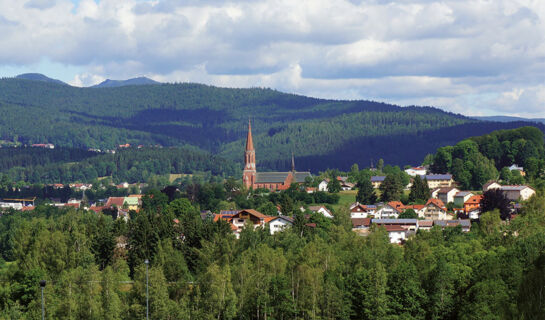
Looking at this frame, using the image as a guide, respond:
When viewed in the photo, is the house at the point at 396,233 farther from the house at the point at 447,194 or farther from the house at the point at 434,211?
the house at the point at 447,194

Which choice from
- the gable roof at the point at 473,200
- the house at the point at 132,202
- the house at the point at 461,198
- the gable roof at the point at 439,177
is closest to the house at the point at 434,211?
the gable roof at the point at 473,200

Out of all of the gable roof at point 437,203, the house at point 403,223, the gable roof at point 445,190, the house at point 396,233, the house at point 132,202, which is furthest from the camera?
the house at point 132,202

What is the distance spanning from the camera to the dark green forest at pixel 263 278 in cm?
6431

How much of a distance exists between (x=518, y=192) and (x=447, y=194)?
48.6ft

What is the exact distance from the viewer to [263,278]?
67312 millimetres

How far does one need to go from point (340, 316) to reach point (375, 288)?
3.28 m

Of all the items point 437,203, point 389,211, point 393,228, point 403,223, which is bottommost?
point 389,211

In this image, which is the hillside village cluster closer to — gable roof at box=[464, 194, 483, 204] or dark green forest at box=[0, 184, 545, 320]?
→ gable roof at box=[464, 194, 483, 204]

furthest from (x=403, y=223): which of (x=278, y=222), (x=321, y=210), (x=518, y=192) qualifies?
(x=518, y=192)

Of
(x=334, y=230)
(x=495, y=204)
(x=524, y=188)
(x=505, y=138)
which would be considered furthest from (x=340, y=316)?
(x=505, y=138)

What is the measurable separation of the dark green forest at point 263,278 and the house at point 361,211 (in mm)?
44941

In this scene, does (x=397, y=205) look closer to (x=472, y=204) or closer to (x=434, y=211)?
(x=434, y=211)

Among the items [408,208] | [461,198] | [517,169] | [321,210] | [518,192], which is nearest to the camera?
[321,210]

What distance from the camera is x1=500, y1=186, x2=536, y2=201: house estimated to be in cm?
13062
